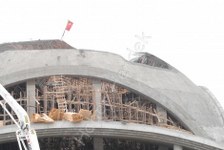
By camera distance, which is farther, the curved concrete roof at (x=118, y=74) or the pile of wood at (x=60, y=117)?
the curved concrete roof at (x=118, y=74)

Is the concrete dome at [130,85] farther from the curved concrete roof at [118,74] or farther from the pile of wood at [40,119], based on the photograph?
the pile of wood at [40,119]

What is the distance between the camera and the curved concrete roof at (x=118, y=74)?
96.8ft

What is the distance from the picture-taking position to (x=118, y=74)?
3038 centimetres

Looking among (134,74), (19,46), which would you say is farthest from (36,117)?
(19,46)

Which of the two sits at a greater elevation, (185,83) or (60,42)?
(60,42)

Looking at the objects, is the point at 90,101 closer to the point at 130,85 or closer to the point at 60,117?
the point at 130,85

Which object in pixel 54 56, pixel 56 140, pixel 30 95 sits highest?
→ pixel 54 56

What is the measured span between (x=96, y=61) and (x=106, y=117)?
116 inches

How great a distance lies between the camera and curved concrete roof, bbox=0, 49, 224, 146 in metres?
29.5

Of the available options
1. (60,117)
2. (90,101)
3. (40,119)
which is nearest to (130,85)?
(90,101)

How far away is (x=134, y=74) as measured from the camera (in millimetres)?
31656

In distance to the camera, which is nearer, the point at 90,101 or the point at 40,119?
the point at 40,119

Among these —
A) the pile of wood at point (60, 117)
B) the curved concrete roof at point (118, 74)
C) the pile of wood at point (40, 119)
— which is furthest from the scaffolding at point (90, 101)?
the pile of wood at point (40, 119)

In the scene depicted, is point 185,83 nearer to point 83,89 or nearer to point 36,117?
point 83,89
